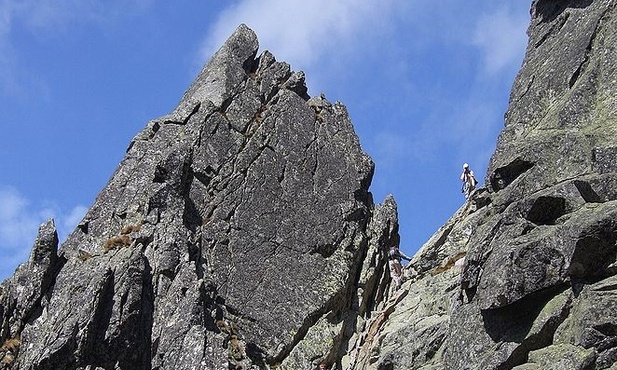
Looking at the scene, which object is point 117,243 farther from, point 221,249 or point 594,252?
point 594,252

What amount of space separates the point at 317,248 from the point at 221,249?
5.24 m

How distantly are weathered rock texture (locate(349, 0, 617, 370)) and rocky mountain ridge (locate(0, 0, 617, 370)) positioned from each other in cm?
7

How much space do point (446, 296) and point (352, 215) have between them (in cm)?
1133

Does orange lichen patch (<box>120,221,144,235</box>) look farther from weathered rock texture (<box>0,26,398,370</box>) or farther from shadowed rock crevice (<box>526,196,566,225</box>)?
shadowed rock crevice (<box>526,196,566,225</box>)

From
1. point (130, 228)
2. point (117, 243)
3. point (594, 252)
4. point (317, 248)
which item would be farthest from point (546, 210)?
point (117, 243)

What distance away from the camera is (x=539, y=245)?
3008 centimetres

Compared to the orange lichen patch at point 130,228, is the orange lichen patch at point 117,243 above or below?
below

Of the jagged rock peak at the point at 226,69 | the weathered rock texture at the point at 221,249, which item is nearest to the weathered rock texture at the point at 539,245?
the weathered rock texture at the point at 221,249

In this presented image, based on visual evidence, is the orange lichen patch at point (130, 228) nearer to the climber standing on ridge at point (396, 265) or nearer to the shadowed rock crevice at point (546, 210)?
the climber standing on ridge at point (396, 265)

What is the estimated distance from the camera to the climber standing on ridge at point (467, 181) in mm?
55750

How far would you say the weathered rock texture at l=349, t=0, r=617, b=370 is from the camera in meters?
28.9

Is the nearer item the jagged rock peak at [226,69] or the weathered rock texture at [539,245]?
the weathered rock texture at [539,245]

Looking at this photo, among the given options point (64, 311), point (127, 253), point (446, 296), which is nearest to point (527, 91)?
point (446, 296)

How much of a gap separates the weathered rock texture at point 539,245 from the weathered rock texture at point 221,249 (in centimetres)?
335
